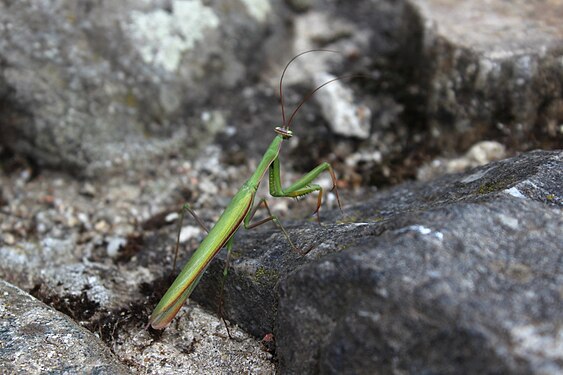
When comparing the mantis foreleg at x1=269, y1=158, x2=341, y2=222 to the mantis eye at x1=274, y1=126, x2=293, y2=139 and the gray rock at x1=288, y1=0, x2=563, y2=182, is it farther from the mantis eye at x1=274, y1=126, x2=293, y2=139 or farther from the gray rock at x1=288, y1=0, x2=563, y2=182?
the gray rock at x1=288, y1=0, x2=563, y2=182

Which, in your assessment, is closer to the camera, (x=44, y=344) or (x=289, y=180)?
(x=44, y=344)

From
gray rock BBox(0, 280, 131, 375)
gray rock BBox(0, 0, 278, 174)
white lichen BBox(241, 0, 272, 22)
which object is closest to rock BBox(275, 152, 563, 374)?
gray rock BBox(0, 280, 131, 375)

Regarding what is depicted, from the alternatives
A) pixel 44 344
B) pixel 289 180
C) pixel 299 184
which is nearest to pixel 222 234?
pixel 299 184

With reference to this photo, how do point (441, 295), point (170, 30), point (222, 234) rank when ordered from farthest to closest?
1. point (170, 30)
2. point (222, 234)
3. point (441, 295)

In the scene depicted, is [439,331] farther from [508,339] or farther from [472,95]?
[472,95]

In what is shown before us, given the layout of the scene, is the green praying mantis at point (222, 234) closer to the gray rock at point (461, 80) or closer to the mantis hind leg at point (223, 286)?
the mantis hind leg at point (223, 286)

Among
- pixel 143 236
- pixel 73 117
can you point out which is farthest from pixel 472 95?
pixel 73 117

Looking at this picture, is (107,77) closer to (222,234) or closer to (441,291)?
(222,234)
